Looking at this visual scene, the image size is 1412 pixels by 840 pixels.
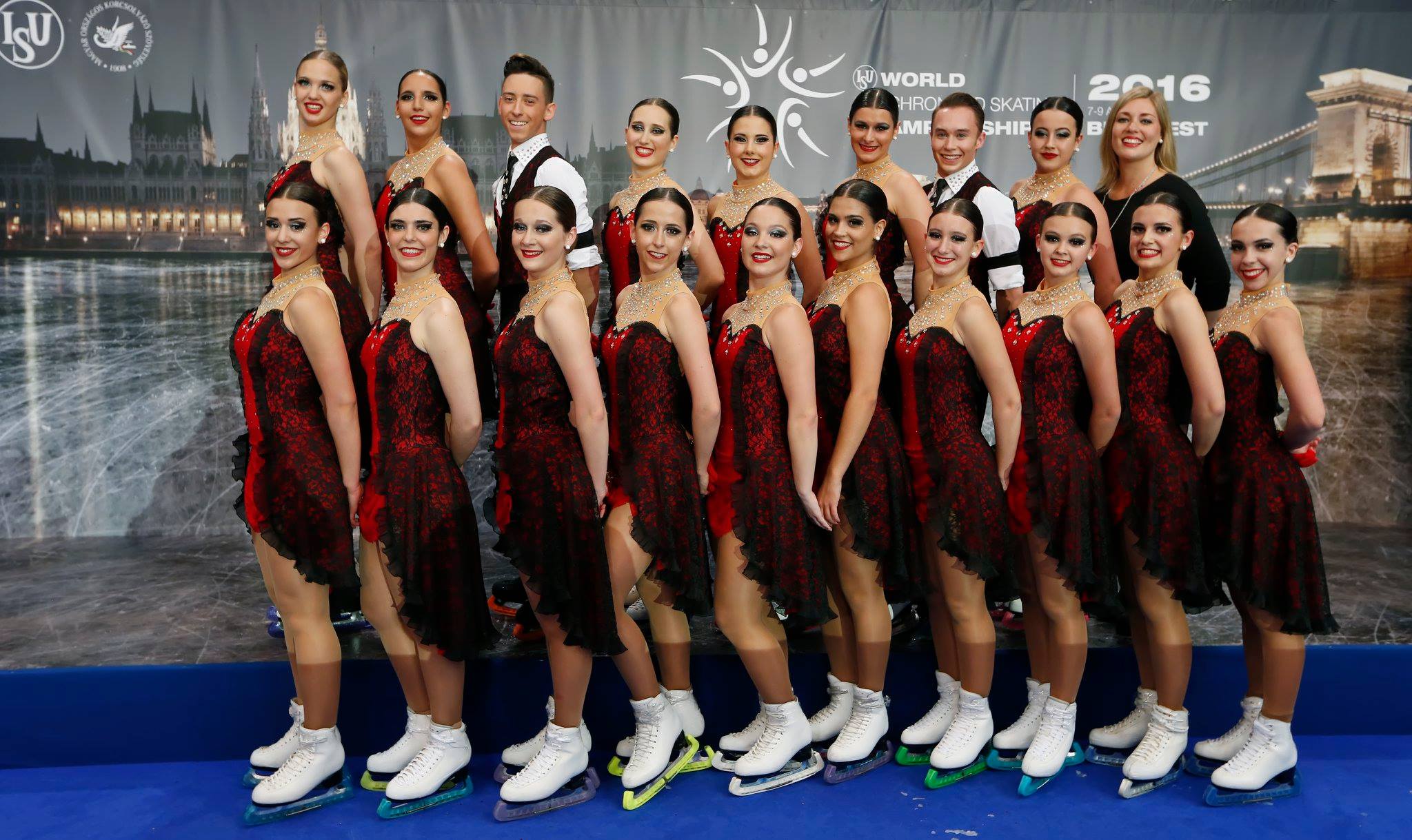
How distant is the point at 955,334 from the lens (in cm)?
271

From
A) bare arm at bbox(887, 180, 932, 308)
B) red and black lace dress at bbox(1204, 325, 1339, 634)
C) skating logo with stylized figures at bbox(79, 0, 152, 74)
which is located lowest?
red and black lace dress at bbox(1204, 325, 1339, 634)

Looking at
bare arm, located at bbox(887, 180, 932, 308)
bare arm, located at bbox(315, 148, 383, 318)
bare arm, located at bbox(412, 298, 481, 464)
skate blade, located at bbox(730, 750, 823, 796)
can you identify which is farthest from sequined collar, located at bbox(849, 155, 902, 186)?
skate blade, located at bbox(730, 750, 823, 796)

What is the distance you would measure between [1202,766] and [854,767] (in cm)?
91

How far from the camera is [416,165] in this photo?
120 inches

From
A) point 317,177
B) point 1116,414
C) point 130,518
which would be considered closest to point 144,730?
point 317,177

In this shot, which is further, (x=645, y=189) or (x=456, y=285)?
(x=645, y=189)

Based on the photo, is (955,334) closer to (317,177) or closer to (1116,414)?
(1116,414)

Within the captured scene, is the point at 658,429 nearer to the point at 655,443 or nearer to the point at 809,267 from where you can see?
the point at 655,443

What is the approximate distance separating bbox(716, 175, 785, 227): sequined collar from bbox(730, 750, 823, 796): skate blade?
56.8 inches

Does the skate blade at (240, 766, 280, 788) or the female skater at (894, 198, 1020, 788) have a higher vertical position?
the female skater at (894, 198, 1020, 788)

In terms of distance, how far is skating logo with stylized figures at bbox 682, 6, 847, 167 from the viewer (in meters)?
4.70

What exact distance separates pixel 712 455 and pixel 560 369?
0.43 meters

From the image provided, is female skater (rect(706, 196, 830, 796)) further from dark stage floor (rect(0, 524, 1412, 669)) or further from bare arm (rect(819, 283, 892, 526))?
dark stage floor (rect(0, 524, 1412, 669))

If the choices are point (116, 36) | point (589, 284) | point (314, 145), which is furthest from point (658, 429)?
point (116, 36)
